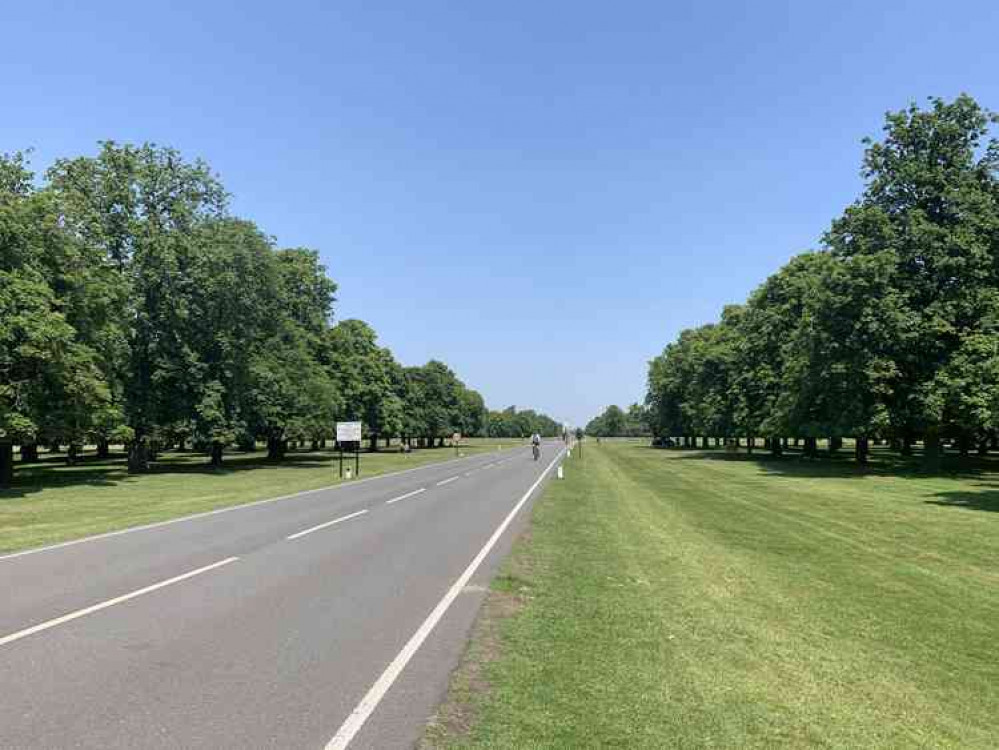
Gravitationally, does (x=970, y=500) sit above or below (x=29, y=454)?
below

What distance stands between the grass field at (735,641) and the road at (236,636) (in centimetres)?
67

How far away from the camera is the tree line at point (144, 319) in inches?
1078

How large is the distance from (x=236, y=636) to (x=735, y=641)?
16.5ft

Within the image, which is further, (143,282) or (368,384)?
(368,384)

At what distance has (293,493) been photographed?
82.0ft

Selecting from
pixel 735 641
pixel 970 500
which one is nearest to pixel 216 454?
pixel 970 500

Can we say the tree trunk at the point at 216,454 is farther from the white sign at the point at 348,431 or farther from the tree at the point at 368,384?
the tree at the point at 368,384

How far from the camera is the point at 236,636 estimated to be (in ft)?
23.2

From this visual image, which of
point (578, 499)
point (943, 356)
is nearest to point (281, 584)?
point (578, 499)

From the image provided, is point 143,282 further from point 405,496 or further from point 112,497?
point 405,496

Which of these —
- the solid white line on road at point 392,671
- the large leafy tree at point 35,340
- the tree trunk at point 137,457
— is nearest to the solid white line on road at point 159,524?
the solid white line on road at point 392,671

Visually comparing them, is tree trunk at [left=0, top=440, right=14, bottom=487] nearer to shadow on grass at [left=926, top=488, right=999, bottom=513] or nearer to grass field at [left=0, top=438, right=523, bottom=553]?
grass field at [left=0, top=438, right=523, bottom=553]

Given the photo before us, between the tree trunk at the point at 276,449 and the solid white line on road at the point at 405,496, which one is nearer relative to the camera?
the solid white line on road at the point at 405,496

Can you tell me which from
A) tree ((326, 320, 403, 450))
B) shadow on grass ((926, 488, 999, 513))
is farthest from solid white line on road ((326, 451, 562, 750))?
tree ((326, 320, 403, 450))
